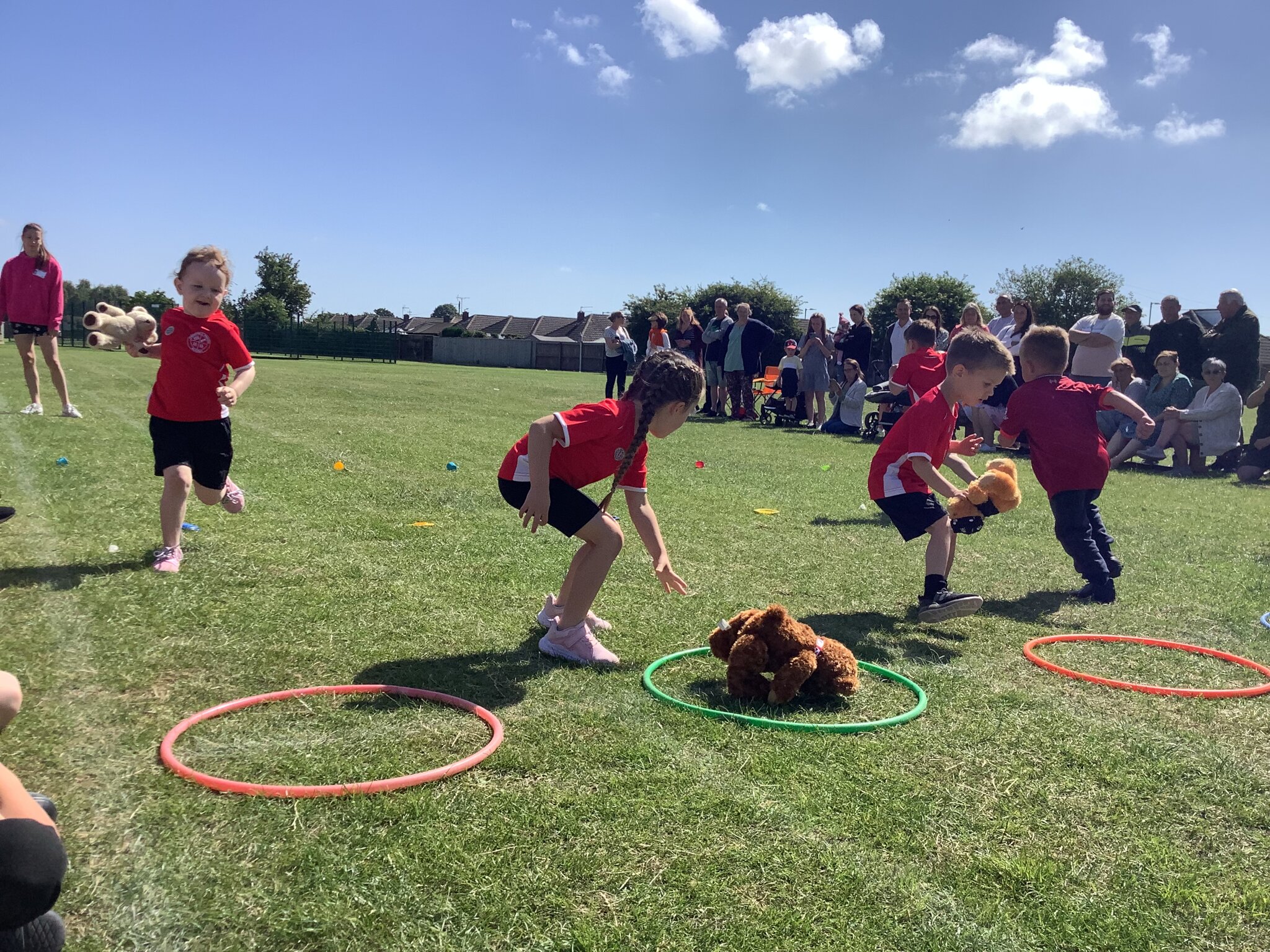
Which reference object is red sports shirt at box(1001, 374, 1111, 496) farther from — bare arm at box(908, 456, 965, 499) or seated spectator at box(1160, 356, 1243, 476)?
seated spectator at box(1160, 356, 1243, 476)

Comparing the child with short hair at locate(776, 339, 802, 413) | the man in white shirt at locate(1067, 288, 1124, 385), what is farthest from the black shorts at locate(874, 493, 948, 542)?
the child with short hair at locate(776, 339, 802, 413)

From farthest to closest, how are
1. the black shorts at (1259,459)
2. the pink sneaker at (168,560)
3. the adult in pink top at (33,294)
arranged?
1. the black shorts at (1259,459)
2. the adult in pink top at (33,294)
3. the pink sneaker at (168,560)

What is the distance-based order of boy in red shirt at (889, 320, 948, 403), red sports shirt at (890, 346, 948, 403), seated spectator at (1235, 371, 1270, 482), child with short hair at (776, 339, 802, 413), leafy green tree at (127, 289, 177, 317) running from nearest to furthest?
boy in red shirt at (889, 320, 948, 403) < red sports shirt at (890, 346, 948, 403) < seated spectator at (1235, 371, 1270, 482) < child with short hair at (776, 339, 802, 413) < leafy green tree at (127, 289, 177, 317)

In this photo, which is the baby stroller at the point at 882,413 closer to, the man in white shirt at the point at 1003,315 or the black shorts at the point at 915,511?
the man in white shirt at the point at 1003,315

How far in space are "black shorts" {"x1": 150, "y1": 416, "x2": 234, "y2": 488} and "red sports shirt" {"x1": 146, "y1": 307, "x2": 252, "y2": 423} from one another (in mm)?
53

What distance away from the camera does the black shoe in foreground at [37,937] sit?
2.16m

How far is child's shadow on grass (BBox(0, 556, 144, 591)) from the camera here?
5.47 meters

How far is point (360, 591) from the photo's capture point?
5.70 meters

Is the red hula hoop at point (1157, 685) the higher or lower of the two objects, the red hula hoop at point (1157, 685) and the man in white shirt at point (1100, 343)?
the lower

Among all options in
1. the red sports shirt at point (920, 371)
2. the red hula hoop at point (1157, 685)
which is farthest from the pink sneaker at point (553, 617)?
the red sports shirt at point (920, 371)

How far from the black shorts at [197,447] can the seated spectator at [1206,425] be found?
1292 cm

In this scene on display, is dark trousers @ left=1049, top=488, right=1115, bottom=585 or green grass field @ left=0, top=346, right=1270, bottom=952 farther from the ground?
dark trousers @ left=1049, top=488, right=1115, bottom=585

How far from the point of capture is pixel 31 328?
39.7ft

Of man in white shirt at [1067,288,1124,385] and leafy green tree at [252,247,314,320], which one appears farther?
leafy green tree at [252,247,314,320]
